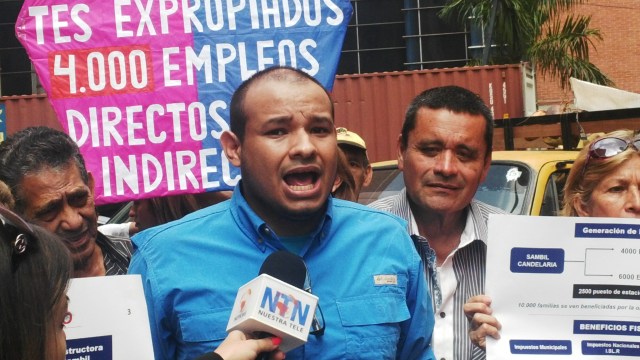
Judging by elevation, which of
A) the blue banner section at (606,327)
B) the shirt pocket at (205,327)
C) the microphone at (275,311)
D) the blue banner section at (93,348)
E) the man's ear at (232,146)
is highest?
the man's ear at (232,146)

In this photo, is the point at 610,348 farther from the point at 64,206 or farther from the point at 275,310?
the point at 64,206

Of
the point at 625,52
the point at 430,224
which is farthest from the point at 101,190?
the point at 625,52

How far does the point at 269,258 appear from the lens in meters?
2.58

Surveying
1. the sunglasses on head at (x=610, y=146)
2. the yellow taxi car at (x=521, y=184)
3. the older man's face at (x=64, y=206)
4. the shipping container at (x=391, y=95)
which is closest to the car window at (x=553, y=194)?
the yellow taxi car at (x=521, y=184)

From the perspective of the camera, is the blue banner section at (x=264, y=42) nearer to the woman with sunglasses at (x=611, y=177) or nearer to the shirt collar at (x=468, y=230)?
the shirt collar at (x=468, y=230)

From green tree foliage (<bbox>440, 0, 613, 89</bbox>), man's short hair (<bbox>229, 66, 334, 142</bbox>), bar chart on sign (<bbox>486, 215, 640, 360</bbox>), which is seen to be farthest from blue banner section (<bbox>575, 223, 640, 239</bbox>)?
green tree foliage (<bbox>440, 0, 613, 89</bbox>)

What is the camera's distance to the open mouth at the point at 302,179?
9.02 feet

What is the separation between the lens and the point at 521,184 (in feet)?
18.9

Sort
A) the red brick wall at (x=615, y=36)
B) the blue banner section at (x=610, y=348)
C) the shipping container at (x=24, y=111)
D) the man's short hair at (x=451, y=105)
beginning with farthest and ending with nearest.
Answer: the red brick wall at (x=615, y=36)
the shipping container at (x=24, y=111)
the man's short hair at (x=451, y=105)
the blue banner section at (x=610, y=348)

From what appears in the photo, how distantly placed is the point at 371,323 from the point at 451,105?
4.93 ft

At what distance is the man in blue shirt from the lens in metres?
2.62

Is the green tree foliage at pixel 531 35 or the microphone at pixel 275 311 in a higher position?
the microphone at pixel 275 311

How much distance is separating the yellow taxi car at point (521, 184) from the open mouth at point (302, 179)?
2988mm

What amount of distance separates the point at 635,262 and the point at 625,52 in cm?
3121
